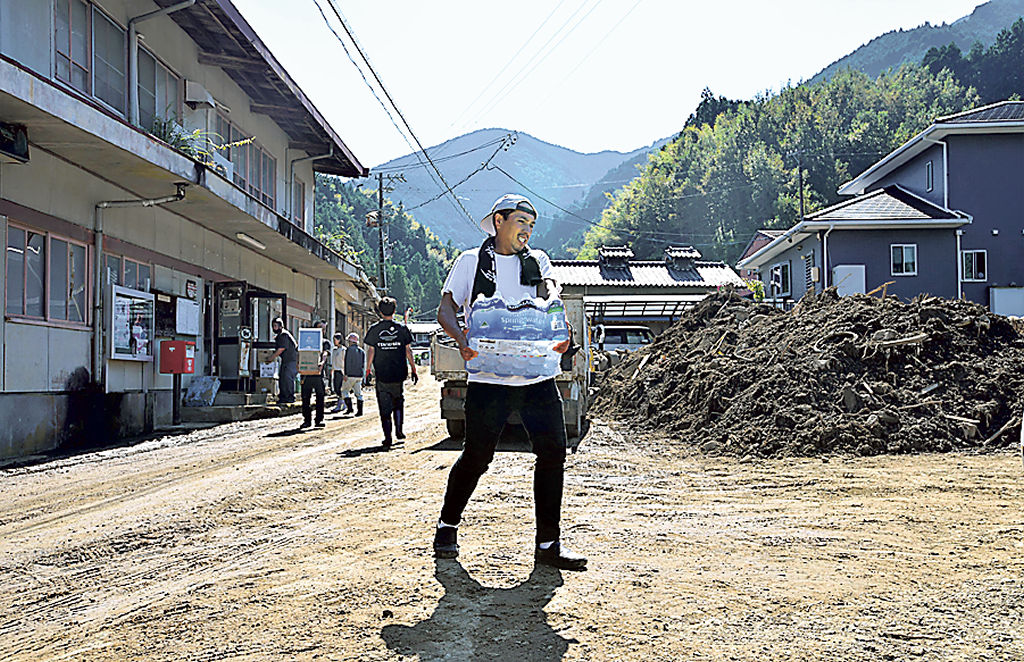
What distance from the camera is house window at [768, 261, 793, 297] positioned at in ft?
133

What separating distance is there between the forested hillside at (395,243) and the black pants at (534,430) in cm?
10178

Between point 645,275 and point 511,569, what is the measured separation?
46.1 m

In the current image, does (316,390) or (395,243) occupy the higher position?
(395,243)

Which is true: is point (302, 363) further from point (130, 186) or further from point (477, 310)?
point (477, 310)

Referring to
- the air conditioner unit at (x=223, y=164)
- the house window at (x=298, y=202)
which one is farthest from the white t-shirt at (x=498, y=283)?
the house window at (x=298, y=202)

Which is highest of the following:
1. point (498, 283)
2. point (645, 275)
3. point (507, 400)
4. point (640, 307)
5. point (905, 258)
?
point (645, 275)

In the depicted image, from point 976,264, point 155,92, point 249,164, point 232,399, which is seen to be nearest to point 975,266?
point 976,264

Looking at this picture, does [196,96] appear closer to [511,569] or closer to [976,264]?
[511,569]

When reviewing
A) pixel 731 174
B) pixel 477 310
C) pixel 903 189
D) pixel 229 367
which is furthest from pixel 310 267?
pixel 731 174

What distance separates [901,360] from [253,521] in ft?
30.4

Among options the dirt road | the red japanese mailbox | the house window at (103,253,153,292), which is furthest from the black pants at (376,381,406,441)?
the red japanese mailbox

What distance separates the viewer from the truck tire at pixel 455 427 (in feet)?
39.5

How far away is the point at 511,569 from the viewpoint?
4.60m

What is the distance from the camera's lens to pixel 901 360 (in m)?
12.2
